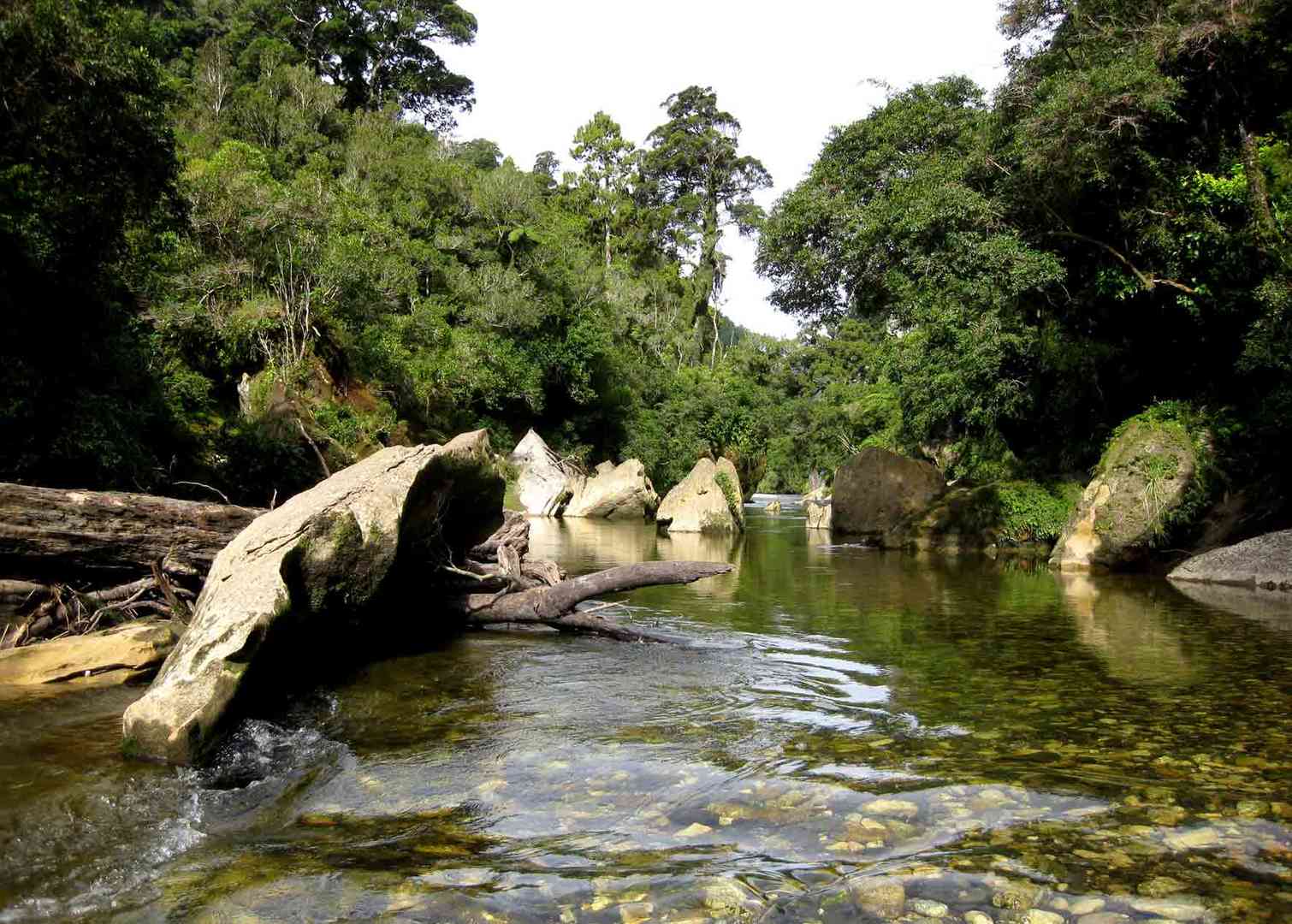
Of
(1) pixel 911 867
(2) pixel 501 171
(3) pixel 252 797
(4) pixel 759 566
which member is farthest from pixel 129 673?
(2) pixel 501 171

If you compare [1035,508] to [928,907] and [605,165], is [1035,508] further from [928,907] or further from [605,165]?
[605,165]

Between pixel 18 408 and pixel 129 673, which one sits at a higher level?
pixel 18 408

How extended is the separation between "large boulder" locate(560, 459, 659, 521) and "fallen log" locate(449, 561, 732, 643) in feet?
86.0

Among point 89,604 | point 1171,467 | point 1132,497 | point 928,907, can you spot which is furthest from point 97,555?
point 1171,467

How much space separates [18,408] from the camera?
30.3 feet

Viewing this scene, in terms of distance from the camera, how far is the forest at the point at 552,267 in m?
10.2

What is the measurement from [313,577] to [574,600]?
3.19m

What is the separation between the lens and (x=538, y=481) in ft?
122

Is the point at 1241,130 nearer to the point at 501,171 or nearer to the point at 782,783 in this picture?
the point at 782,783

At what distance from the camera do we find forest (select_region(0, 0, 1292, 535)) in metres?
10.2

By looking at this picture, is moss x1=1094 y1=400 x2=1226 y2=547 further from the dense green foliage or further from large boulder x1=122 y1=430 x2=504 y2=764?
large boulder x1=122 y1=430 x2=504 y2=764

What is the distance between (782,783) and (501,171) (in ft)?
134

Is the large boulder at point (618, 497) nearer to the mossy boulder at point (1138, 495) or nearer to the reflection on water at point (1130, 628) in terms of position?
the mossy boulder at point (1138, 495)

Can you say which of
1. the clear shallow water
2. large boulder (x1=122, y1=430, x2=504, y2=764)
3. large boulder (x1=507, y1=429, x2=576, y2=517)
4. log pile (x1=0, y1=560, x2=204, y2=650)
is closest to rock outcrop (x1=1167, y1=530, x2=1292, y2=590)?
the clear shallow water
